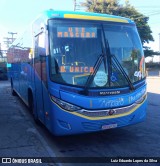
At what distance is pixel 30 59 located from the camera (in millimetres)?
8719

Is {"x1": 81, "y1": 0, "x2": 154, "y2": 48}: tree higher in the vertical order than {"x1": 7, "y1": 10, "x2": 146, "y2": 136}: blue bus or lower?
higher

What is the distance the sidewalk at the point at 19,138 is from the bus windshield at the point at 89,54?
1.57 metres

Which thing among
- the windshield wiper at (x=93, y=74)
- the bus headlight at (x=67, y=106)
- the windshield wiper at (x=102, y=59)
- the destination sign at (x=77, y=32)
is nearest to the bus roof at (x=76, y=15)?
the destination sign at (x=77, y=32)

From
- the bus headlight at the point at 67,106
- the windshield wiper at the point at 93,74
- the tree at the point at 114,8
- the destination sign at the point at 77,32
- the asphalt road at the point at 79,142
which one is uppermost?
the tree at the point at 114,8

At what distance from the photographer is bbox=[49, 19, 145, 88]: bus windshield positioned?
609cm

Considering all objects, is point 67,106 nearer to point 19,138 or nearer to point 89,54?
point 89,54

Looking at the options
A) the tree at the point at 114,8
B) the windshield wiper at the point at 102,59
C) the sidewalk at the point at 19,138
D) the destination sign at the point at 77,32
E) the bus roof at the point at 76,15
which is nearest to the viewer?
the sidewalk at the point at 19,138

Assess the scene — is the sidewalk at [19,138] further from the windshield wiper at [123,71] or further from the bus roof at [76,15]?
the bus roof at [76,15]

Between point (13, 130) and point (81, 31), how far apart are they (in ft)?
11.1

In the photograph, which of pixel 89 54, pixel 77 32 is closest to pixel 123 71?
pixel 89 54

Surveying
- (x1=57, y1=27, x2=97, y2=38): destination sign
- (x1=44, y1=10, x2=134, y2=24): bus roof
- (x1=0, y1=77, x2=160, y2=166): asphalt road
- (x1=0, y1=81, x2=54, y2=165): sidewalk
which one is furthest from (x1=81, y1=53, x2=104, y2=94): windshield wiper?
(x1=0, y1=81, x2=54, y2=165): sidewalk

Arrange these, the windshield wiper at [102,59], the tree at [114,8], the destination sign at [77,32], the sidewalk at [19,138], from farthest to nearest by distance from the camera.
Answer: the tree at [114,8] → the destination sign at [77,32] → the windshield wiper at [102,59] → the sidewalk at [19,138]

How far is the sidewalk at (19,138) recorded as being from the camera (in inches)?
233

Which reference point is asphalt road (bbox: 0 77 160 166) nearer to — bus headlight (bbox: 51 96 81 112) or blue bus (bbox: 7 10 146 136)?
blue bus (bbox: 7 10 146 136)
